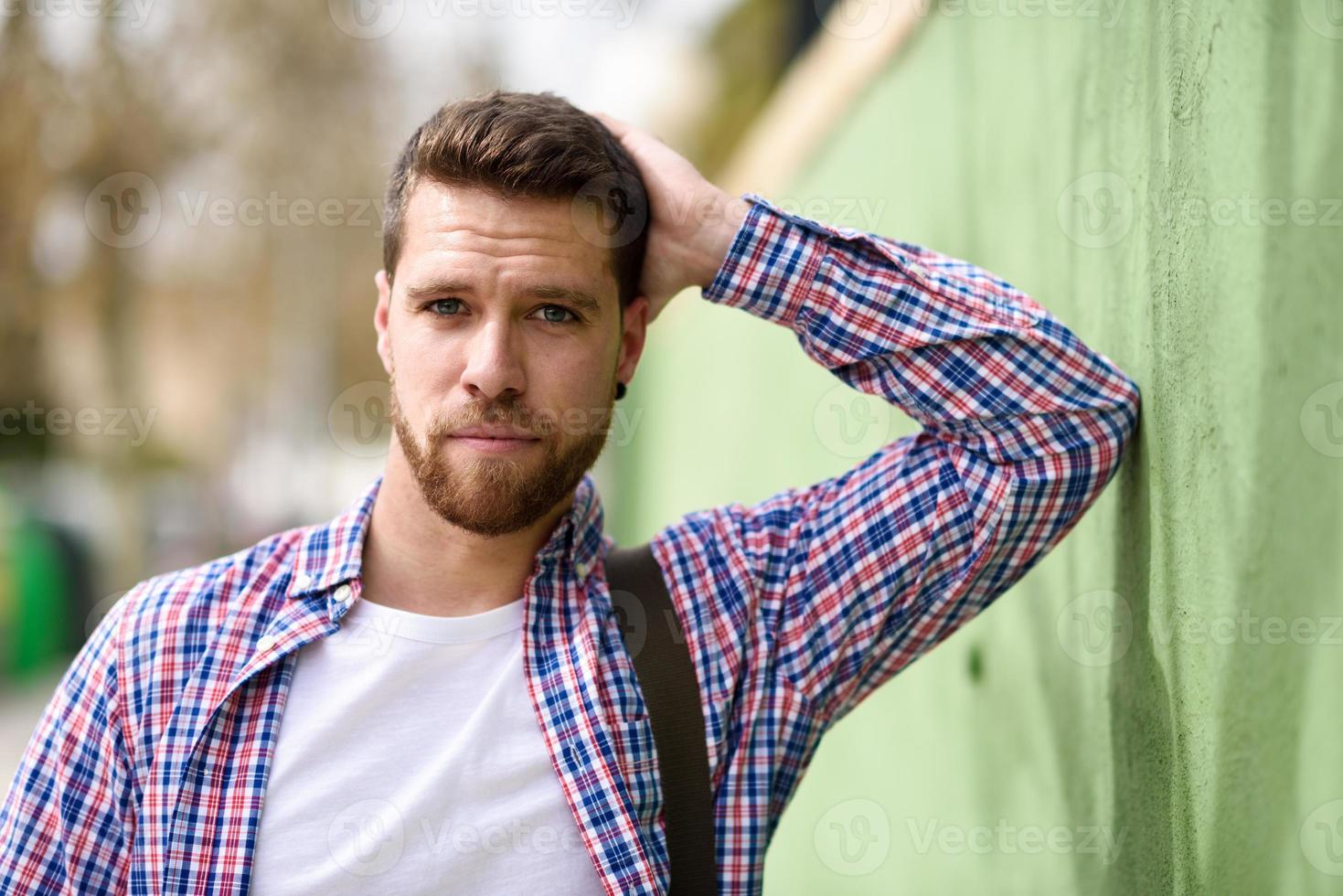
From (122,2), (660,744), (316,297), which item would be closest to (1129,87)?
(660,744)

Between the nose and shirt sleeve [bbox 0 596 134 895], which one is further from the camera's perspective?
the nose

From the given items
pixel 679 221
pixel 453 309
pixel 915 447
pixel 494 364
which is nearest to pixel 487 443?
pixel 494 364

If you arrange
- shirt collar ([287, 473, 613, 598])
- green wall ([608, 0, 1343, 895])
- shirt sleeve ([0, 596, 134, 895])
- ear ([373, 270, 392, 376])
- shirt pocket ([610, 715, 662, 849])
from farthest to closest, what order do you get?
ear ([373, 270, 392, 376]) → shirt collar ([287, 473, 613, 598]) → shirt pocket ([610, 715, 662, 849]) → shirt sleeve ([0, 596, 134, 895]) → green wall ([608, 0, 1343, 895])

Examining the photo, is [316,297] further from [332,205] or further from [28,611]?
[28,611]

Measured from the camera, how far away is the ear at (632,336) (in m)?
2.51

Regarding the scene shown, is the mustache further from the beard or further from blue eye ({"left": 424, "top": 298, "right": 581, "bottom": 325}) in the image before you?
blue eye ({"left": 424, "top": 298, "right": 581, "bottom": 325})

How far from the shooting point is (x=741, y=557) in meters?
2.39

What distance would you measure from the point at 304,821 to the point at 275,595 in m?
0.41

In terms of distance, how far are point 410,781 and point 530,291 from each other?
884 millimetres

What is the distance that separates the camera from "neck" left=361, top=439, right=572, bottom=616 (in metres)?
2.35

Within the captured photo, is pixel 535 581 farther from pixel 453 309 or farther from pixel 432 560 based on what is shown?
pixel 453 309

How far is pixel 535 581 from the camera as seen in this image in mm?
2365

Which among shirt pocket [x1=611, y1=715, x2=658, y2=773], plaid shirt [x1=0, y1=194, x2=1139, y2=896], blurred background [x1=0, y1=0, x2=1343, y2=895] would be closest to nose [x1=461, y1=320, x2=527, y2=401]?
plaid shirt [x1=0, y1=194, x2=1139, y2=896]

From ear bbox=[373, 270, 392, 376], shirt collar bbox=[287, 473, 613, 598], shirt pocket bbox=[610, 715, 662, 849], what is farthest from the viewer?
ear bbox=[373, 270, 392, 376]
